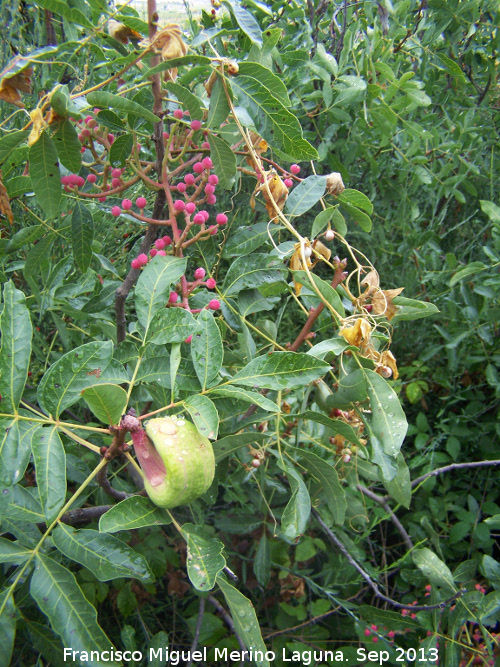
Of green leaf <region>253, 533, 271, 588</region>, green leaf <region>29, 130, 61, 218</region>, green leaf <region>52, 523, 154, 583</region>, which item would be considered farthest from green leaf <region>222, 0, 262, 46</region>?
green leaf <region>253, 533, 271, 588</region>

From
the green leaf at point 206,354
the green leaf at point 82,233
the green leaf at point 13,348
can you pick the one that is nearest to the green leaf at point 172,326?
the green leaf at point 206,354

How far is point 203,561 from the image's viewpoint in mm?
531

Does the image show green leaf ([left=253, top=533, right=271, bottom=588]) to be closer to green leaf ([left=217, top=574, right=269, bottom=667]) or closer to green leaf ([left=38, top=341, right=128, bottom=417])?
green leaf ([left=217, top=574, right=269, bottom=667])

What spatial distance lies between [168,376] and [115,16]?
1.63 feet

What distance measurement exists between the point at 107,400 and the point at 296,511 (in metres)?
0.32

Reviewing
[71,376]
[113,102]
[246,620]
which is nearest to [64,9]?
[113,102]

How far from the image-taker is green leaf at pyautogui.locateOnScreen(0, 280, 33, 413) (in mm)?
540

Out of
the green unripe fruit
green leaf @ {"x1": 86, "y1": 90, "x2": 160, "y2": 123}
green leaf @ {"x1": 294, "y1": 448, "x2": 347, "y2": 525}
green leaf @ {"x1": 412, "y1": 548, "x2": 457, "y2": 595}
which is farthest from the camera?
green leaf @ {"x1": 412, "y1": 548, "x2": 457, "y2": 595}

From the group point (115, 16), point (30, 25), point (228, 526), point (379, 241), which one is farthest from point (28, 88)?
point (379, 241)

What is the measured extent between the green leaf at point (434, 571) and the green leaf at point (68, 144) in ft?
3.15

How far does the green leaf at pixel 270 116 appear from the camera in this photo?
0.62 metres

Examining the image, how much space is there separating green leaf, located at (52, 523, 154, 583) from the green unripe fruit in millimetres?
109

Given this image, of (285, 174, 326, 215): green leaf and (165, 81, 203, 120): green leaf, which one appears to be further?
(285, 174, 326, 215): green leaf

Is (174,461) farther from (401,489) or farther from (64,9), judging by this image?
(64,9)
